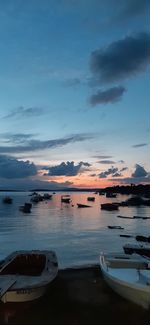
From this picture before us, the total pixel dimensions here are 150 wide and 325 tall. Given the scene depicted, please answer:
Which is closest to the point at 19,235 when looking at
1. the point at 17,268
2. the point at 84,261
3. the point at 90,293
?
the point at 84,261

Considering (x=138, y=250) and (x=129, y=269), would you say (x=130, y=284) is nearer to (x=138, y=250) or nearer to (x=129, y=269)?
(x=129, y=269)

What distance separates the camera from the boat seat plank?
14.8 meters

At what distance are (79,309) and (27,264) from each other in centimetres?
639

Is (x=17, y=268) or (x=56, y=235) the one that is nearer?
(x=17, y=268)

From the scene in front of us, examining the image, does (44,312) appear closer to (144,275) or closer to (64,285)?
(64,285)

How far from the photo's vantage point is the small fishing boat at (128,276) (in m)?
15.4

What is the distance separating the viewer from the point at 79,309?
605 inches

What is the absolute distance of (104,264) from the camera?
19.4 meters

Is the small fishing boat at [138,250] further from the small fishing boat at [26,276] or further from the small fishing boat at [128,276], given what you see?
the small fishing boat at [26,276]

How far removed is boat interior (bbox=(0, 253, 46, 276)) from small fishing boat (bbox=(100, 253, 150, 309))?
3.56m

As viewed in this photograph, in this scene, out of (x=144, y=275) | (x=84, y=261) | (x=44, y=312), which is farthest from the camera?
(x=84, y=261)

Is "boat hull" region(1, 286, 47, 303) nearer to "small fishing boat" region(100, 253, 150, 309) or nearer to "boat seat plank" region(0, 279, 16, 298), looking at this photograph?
"boat seat plank" region(0, 279, 16, 298)

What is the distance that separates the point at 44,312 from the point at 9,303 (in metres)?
1.63

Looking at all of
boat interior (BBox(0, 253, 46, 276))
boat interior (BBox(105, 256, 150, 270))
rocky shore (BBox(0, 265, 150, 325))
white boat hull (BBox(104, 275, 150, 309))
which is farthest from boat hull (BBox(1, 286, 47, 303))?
boat interior (BBox(105, 256, 150, 270))
